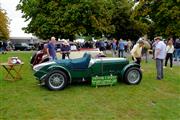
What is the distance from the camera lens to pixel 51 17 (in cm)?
4997

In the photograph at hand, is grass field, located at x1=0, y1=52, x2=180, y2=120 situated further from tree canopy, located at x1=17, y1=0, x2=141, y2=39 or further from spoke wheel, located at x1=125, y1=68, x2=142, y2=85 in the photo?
tree canopy, located at x1=17, y1=0, x2=141, y2=39

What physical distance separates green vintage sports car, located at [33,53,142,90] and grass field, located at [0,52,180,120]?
336mm

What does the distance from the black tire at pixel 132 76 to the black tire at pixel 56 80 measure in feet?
8.10

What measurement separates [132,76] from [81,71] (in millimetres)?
Result: 2078

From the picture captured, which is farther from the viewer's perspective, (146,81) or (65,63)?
(146,81)

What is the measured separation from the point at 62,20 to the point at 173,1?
497 inches

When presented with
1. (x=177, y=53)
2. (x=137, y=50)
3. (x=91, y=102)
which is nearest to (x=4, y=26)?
(x=177, y=53)

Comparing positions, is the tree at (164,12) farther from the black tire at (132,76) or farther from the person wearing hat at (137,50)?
the black tire at (132,76)

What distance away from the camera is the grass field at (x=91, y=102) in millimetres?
11635

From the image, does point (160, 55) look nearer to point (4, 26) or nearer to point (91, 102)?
point (91, 102)

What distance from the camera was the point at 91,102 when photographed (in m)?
13.3

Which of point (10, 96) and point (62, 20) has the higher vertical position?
point (62, 20)

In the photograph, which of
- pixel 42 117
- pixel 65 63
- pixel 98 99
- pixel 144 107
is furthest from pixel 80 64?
pixel 42 117

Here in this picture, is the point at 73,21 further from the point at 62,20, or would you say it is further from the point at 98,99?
the point at 98,99
